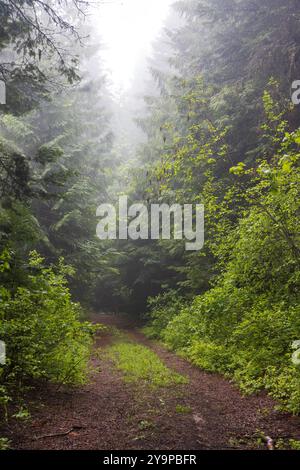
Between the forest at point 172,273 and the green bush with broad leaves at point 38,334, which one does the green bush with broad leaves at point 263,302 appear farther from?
the green bush with broad leaves at point 38,334

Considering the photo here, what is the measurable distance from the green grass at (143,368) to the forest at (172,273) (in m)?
0.06

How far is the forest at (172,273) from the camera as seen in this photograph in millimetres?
5473

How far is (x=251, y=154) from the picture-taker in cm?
1429

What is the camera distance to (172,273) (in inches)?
803

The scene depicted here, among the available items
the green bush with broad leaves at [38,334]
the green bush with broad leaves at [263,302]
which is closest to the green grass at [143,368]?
the green bush with broad leaves at [263,302]

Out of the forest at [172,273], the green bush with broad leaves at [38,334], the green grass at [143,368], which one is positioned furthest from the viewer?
the green grass at [143,368]

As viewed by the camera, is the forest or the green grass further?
the green grass

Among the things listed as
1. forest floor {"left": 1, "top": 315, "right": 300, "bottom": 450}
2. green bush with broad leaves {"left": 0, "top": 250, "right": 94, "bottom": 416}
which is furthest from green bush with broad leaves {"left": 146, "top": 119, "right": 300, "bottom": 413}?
green bush with broad leaves {"left": 0, "top": 250, "right": 94, "bottom": 416}

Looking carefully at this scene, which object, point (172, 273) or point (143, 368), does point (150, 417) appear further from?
point (172, 273)

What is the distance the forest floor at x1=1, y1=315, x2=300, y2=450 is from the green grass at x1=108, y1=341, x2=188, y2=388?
3 cm

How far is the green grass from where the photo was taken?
26.7 feet

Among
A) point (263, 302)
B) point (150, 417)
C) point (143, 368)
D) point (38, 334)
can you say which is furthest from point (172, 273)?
point (150, 417)

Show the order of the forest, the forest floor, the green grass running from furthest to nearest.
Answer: the green grass
the forest
the forest floor

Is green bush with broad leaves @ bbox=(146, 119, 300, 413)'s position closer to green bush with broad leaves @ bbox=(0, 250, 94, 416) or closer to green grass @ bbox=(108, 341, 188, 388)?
green grass @ bbox=(108, 341, 188, 388)
